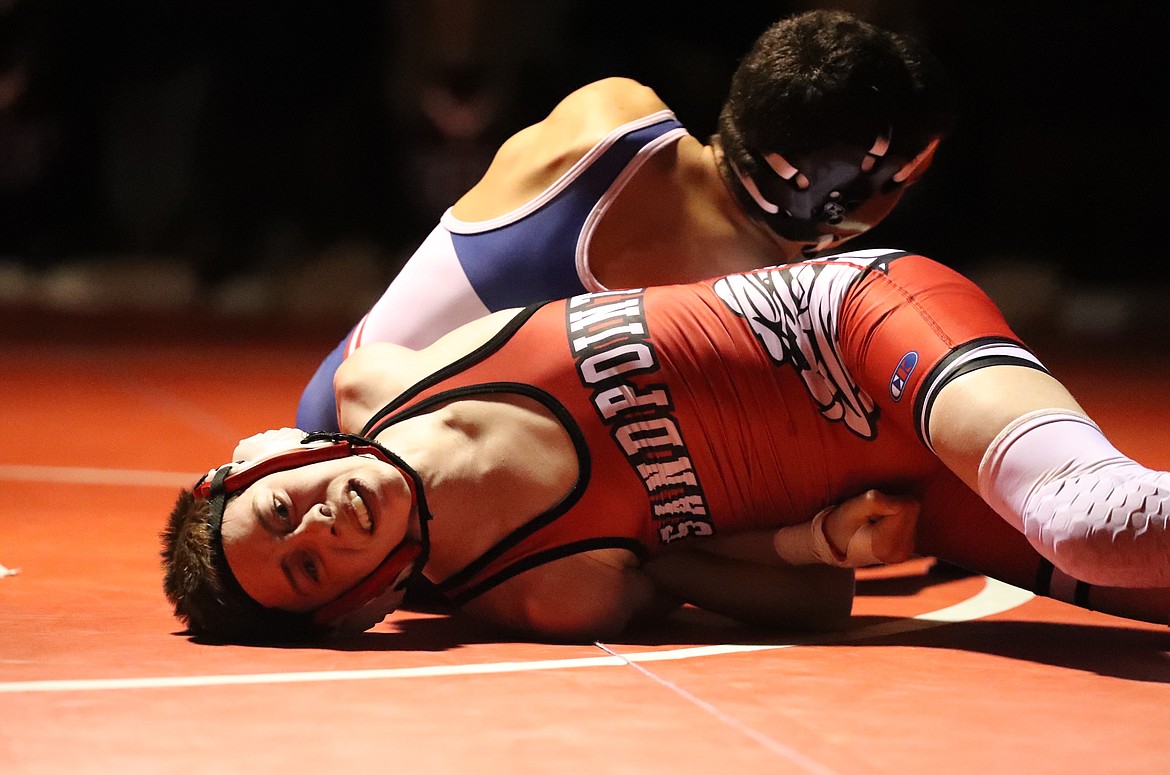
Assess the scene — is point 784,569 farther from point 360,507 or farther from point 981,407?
point 360,507

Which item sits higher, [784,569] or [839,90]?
[839,90]

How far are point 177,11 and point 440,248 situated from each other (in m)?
6.76

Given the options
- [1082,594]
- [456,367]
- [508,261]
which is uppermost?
[508,261]

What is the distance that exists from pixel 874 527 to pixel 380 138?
701cm

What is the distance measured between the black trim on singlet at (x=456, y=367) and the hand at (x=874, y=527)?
614 millimetres

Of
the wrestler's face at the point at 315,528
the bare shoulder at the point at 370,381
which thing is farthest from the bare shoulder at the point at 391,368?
the wrestler's face at the point at 315,528

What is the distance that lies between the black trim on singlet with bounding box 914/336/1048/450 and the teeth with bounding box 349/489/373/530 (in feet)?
2.68

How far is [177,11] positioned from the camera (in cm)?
922

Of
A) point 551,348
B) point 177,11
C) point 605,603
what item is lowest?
point 605,603

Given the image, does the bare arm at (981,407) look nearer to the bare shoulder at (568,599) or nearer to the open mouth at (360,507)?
the bare shoulder at (568,599)

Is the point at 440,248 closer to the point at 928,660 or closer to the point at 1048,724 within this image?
the point at 928,660

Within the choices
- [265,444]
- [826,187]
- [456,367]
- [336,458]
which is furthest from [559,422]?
[826,187]

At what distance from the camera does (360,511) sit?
7.42 ft

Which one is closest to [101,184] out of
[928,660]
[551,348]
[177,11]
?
[177,11]
